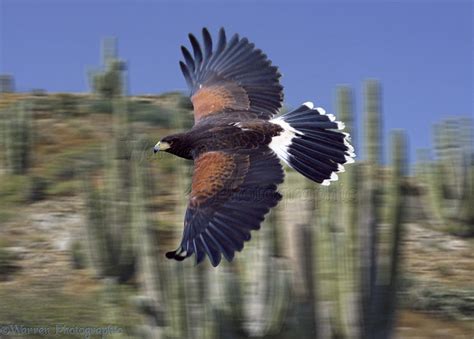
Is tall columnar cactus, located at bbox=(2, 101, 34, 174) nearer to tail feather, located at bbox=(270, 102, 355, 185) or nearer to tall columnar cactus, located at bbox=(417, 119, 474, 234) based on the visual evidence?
tall columnar cactus, located at bbox=(417, 119, 474, 234)

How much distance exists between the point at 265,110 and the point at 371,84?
145 cm

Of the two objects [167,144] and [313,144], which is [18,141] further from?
[313,144]

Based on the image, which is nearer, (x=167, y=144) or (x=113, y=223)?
(x=167, y=144)

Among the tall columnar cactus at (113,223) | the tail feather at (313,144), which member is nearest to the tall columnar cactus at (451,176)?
the tall columnar cactus at (113,223)

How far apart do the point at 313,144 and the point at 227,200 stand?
145 centimetres

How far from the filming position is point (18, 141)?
19516 mm

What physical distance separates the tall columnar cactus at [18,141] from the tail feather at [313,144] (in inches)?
418

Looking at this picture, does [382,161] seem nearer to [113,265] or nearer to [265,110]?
[265,110]

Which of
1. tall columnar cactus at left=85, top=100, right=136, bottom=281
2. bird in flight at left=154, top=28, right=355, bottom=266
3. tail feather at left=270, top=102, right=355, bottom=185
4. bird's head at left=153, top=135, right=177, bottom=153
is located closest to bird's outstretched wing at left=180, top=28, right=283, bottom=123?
bird in flight at left=154, top=28, right=355, bottom=266

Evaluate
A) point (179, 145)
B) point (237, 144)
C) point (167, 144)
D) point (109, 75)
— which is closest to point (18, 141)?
point (109, 75)

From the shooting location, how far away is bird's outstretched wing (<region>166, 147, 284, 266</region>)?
793 cm

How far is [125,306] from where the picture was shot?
1296 cm

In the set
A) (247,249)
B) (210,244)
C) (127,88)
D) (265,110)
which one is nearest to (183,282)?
(247,249)

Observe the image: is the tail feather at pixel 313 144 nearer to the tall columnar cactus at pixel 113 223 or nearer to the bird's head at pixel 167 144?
the bird's head at pixel 167 144
